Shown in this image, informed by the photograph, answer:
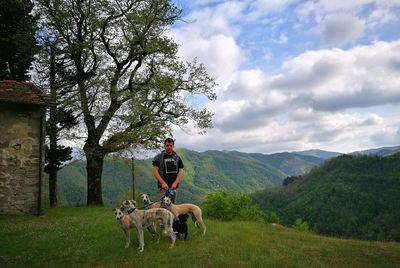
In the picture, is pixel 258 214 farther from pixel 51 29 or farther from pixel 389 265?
pixel 389 265

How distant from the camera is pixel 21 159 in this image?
22.1 metres

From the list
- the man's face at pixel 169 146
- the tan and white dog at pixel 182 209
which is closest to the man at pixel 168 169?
the man's face at pixel 169 146

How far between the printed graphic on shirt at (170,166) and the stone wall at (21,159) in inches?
505

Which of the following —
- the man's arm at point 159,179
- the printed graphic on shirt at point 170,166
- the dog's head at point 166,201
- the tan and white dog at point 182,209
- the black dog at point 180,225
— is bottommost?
the black dog at point 180,225

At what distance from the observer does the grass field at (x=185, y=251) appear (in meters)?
10.9

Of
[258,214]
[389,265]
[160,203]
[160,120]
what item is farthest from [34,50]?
[258,214]

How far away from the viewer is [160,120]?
29281 millimetres

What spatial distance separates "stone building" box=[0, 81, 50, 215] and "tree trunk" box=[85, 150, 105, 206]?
616cm

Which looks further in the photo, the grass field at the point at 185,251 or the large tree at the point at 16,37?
the large tree at the point at 16,37

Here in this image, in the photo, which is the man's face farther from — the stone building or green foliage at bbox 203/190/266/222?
green foliage at bbox 203/190/266/222

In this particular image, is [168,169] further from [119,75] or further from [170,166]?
[119,75]

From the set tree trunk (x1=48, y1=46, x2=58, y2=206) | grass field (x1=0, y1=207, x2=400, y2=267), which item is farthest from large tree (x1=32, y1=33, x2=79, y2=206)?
grass field (x1=0, y1=207, x2=400, y2=267)

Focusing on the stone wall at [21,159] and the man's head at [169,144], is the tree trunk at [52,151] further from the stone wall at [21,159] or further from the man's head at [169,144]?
the man's head at [169,144]

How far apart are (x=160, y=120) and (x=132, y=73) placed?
425 centimetres
